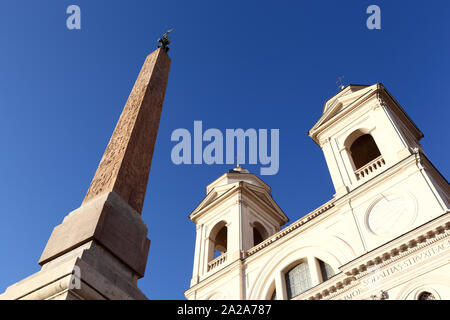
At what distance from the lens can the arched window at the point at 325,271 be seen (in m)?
16.8

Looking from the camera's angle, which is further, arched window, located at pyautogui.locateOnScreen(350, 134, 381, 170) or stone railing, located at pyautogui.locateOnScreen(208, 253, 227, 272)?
stone railing, located at pyautogui.locateOnScreen(208, 253, 227, 272)

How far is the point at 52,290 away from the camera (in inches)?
112

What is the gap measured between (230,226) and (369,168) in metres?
9.25

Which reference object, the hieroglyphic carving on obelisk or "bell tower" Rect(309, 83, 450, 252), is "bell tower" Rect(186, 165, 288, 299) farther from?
the hieroglyphic carving on obelisk

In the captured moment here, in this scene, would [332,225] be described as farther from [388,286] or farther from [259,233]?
[259,233]

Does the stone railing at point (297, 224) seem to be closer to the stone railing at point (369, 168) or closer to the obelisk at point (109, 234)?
the stone railing at point (369, 168)

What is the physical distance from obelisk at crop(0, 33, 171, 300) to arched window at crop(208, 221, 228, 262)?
62.6 ft

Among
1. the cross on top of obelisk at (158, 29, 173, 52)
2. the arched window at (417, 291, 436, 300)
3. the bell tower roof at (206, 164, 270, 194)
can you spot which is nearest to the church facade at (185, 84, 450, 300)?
the arched window at (417, 291, 436, 300)

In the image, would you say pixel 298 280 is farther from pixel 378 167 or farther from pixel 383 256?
pixel 378 167

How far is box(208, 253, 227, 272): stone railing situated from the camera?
73.5 feet

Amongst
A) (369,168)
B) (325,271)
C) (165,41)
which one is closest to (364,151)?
(369,168)

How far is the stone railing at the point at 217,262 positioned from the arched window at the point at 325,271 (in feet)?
21.9

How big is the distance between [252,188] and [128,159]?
21592 mm
